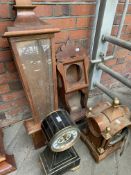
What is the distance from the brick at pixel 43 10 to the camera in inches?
38.3

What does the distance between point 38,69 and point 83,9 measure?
0.52m

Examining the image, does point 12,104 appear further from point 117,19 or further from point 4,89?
point 117,19

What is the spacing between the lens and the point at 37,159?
1163mm

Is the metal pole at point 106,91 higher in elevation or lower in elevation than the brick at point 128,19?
lower

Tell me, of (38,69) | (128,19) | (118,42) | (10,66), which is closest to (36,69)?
(38,69)

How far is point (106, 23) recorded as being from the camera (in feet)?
3.89

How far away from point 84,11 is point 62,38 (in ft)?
0.75

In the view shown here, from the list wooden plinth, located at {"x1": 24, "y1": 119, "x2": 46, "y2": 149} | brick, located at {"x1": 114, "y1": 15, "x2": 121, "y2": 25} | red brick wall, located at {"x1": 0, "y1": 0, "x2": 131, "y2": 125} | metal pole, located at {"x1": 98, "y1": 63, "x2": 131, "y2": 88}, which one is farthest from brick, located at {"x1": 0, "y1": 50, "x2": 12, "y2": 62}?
brick, located at {"x1": 114, "y1": 15, "x2": 121, "y2": 25}

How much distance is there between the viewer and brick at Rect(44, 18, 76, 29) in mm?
1059

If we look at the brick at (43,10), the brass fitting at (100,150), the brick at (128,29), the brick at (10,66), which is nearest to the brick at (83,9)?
the brick at (43,10)

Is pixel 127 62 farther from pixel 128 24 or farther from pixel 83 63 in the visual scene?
pixel 83 63

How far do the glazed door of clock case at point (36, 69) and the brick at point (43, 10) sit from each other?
0.21 metres

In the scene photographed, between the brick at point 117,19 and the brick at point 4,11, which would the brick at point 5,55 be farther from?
the brick at point 117,19

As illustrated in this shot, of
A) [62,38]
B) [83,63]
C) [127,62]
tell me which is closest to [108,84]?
[127,62]
